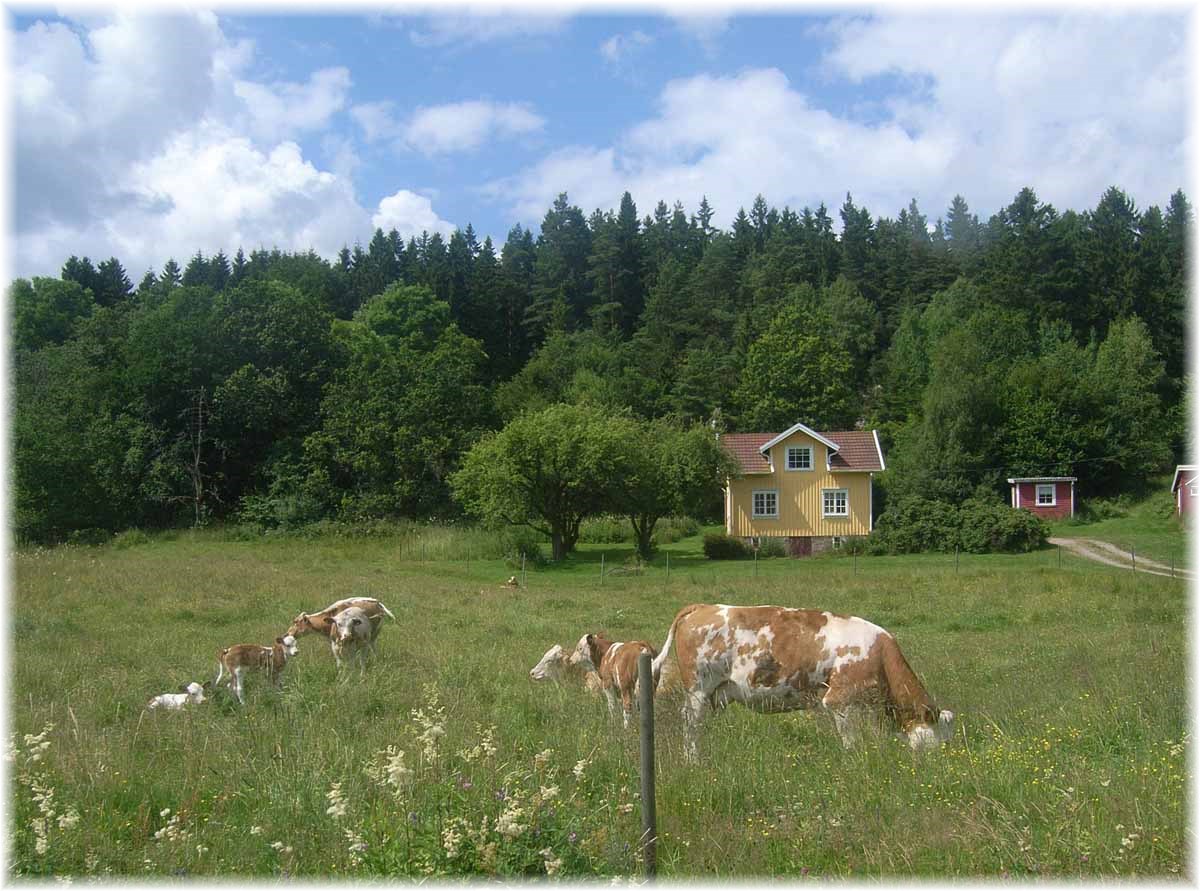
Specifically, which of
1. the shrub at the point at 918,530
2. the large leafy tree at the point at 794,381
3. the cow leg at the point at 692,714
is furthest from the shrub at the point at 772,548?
the cow leg at the point at 692,714

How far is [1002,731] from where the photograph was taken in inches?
309

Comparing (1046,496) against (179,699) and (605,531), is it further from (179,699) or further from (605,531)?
(179,699)

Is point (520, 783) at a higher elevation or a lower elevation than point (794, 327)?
lower

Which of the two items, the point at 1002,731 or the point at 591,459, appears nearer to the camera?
the point at 1002,731

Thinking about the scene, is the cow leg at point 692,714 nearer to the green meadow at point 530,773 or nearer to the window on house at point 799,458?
the green meadow at point 530,773

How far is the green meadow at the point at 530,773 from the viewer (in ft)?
15.5

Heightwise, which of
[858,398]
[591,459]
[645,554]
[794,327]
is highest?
[794,327]

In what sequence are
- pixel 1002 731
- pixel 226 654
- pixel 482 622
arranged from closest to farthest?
pixel 1002 731, pixel 226 654, pixel 482 622

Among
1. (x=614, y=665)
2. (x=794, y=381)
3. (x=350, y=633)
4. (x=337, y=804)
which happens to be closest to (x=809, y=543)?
(x=794, y=381)

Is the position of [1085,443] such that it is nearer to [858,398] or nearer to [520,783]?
[858,398]

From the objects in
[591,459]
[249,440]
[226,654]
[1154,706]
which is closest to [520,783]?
[1154,706]

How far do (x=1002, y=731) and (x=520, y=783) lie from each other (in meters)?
4.58

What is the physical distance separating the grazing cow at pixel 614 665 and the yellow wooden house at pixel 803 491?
3635 centimetres

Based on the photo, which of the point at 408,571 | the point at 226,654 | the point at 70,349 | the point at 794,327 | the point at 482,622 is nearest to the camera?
the point at 226,654
